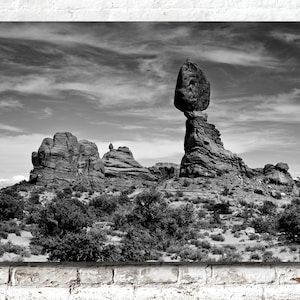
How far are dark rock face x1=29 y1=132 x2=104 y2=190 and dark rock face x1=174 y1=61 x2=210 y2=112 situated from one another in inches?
36.1

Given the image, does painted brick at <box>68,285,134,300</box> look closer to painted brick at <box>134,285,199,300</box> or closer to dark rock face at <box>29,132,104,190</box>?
painted brick at <box>134,285,199,300</box>

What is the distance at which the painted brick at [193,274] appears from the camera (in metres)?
3.85

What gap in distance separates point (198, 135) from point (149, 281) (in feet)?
4.58

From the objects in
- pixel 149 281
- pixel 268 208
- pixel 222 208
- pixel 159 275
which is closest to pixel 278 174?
pixel 268 208

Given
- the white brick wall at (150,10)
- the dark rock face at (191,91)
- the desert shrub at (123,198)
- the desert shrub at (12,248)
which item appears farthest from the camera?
the white brick wall at (150,10)

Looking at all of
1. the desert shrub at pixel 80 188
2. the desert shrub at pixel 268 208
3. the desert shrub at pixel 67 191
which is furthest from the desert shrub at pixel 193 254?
the desert shrub at pixel 67 191

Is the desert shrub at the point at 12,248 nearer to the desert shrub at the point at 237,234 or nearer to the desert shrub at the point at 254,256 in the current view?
the desert shrub at the point at 237,234

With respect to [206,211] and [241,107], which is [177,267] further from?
[241,107]

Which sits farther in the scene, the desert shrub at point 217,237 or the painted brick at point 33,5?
the painted brick at point 33,5

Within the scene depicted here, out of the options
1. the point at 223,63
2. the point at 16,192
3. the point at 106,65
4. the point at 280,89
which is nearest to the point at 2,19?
the point at 106,65

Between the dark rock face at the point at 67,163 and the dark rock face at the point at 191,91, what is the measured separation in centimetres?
92

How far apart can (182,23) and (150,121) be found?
98cm

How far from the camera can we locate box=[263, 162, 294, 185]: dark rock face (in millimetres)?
3898

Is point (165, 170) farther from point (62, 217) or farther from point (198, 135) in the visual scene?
point (62, 217)
